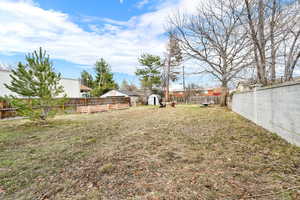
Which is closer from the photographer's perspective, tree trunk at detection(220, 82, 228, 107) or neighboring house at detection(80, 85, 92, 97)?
tree trunk at detection(220, 82, 228, 107)

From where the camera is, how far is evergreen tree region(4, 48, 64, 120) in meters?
6.78

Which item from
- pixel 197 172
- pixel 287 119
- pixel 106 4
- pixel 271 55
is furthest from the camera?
pixel 106 4

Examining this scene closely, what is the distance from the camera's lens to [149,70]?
24.5 m

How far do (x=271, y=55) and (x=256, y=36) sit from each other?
60.2 inches

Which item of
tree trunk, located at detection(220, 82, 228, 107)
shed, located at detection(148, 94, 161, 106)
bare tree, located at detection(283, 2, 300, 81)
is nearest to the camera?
bare tree, located at detection(283, 2, 300, 81)

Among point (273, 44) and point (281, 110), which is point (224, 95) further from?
point (281, 110)

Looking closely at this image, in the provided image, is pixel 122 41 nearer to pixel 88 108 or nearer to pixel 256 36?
pixel 88 108

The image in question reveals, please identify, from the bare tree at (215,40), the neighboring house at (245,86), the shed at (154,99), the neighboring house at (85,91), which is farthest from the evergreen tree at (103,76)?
the neighboring house at (245,86)

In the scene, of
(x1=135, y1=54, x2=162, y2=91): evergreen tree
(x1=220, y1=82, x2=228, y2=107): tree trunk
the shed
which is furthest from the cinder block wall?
(x1=135, y1=54, x2=162, y2=91): evergreen tree

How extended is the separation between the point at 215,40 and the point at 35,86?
42.7 ft

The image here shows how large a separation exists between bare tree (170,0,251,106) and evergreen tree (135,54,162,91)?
11.7 meters

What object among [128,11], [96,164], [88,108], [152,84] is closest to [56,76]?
[88,108]

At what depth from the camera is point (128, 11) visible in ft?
37.3

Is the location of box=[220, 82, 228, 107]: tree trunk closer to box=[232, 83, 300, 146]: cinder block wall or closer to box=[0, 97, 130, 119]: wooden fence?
box=[232, 83, 300, 146]: cinder block wall
